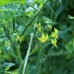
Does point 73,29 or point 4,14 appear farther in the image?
point 73,29

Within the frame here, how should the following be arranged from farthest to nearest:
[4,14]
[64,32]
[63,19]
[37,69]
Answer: [63,19], [64,32], [37,69], [4,14]

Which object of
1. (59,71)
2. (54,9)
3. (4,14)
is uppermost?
(4,14)

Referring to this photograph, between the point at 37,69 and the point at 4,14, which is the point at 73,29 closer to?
the point at 37,69

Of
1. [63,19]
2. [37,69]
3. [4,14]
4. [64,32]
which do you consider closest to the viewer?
[4,14]

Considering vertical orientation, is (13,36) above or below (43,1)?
below

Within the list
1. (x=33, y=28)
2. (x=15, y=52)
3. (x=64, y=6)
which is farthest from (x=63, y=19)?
(x=15, y=52)

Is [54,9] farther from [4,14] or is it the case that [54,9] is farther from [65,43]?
[4,14]
